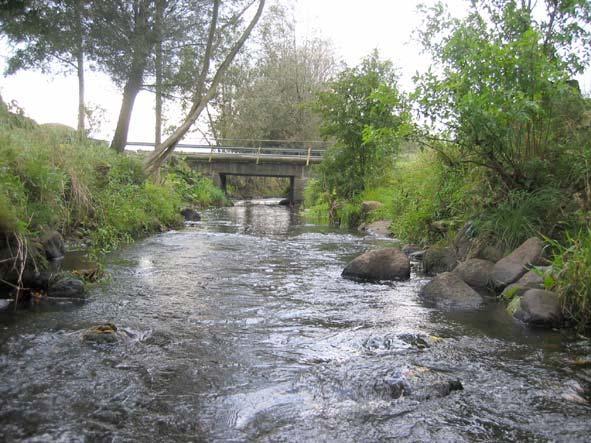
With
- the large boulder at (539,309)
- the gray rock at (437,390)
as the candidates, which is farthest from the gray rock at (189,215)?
the gray rock at (437,390)

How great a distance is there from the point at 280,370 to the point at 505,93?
4798mm

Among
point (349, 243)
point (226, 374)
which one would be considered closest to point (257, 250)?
point (349, 243)

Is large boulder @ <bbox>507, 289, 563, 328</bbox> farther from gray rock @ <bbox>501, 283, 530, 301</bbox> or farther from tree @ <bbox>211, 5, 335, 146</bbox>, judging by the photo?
tree @ <bbox>211, 5, 335, 146</bbox>

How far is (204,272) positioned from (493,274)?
4333 mm

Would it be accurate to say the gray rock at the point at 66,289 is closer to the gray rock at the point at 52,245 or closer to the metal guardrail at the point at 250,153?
the gray rock at the point at 52,245

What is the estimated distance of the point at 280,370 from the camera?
4.32m

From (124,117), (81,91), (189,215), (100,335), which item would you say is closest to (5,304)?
(100,335)

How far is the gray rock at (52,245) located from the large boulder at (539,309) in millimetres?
6762

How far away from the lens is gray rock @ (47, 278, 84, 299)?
6.45m

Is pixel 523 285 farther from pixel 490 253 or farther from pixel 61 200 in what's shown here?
pixel 61 200

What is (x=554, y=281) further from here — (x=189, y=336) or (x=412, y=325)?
(x=189, y=336)

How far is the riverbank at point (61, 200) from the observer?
6602mm

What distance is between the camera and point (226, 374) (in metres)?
4.22

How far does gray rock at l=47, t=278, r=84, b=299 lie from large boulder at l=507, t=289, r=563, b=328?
16.8 feet
